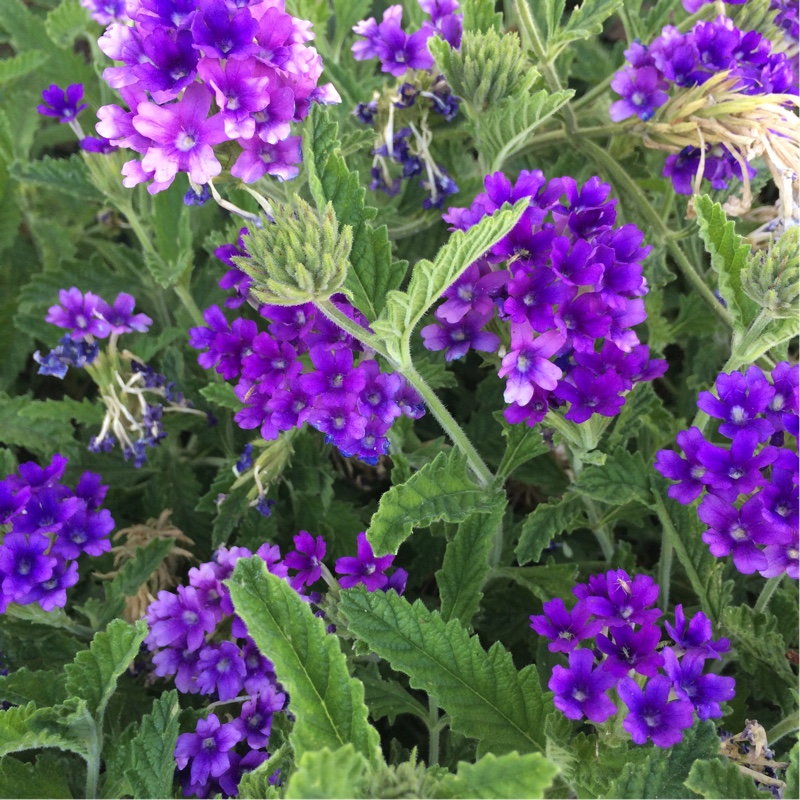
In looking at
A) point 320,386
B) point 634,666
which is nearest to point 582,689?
point 634,666

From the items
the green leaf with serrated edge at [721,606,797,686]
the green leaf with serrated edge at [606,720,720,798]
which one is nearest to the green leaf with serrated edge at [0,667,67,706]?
the green leaf with serrated edge at [606,720,720,798]

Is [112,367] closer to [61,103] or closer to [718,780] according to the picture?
[61,103]

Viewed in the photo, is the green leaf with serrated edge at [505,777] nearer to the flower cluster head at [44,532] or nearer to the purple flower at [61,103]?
the flower cluster head at [44,532]

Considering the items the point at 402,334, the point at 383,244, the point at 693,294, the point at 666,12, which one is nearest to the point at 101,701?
the point at 402,334

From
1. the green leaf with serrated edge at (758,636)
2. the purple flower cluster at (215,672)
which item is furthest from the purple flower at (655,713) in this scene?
the purple flower cluster at (215,672)

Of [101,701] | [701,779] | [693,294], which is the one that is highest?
[693,294]

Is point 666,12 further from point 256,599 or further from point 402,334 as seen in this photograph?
point 256,599

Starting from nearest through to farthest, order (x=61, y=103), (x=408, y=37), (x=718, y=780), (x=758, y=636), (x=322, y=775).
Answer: (x=322, y=775), (x=718, y=780), (x=758, y=636), (x=408, y=37), (x=61, y=103)

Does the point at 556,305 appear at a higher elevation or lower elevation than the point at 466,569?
higher
